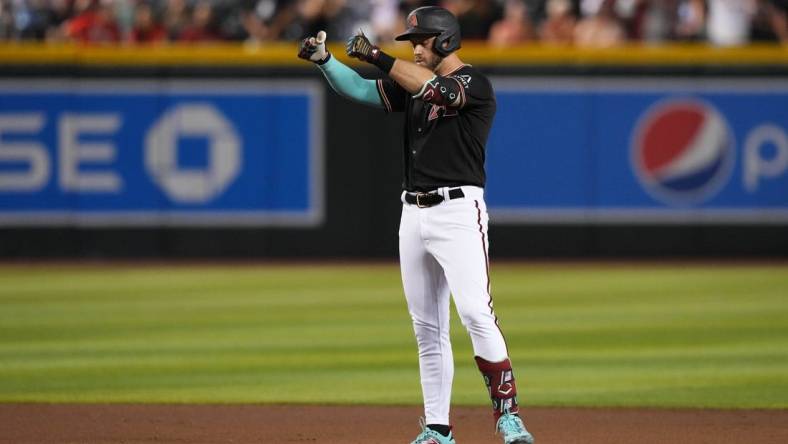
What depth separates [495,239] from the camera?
17.7m

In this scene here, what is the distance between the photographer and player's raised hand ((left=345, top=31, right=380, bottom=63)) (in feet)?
21.4

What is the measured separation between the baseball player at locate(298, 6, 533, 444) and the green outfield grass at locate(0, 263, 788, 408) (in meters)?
2.05

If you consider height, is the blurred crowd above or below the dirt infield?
above

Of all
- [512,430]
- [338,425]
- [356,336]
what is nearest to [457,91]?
[512,430]

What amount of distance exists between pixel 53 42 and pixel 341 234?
169 inches

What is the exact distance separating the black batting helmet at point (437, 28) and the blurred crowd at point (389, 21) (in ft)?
37.0

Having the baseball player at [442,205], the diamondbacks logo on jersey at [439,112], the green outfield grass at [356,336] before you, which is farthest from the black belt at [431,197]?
the green outfield grass at [356,336]

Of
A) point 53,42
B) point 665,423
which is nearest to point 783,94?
point 53,42

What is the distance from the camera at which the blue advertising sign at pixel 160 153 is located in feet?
57.2

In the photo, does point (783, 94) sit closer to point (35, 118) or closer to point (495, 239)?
point (495, 239)

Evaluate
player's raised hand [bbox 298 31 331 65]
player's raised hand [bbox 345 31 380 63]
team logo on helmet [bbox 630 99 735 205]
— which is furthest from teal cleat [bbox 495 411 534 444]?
team logo on helmet [bbox 630 99 735 205]

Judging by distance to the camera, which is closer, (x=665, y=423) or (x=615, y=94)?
(x=665, y=423)

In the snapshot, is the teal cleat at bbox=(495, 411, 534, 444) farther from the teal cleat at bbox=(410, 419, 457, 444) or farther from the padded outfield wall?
the padded outfield wall

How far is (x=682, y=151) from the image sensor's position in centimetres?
1762
